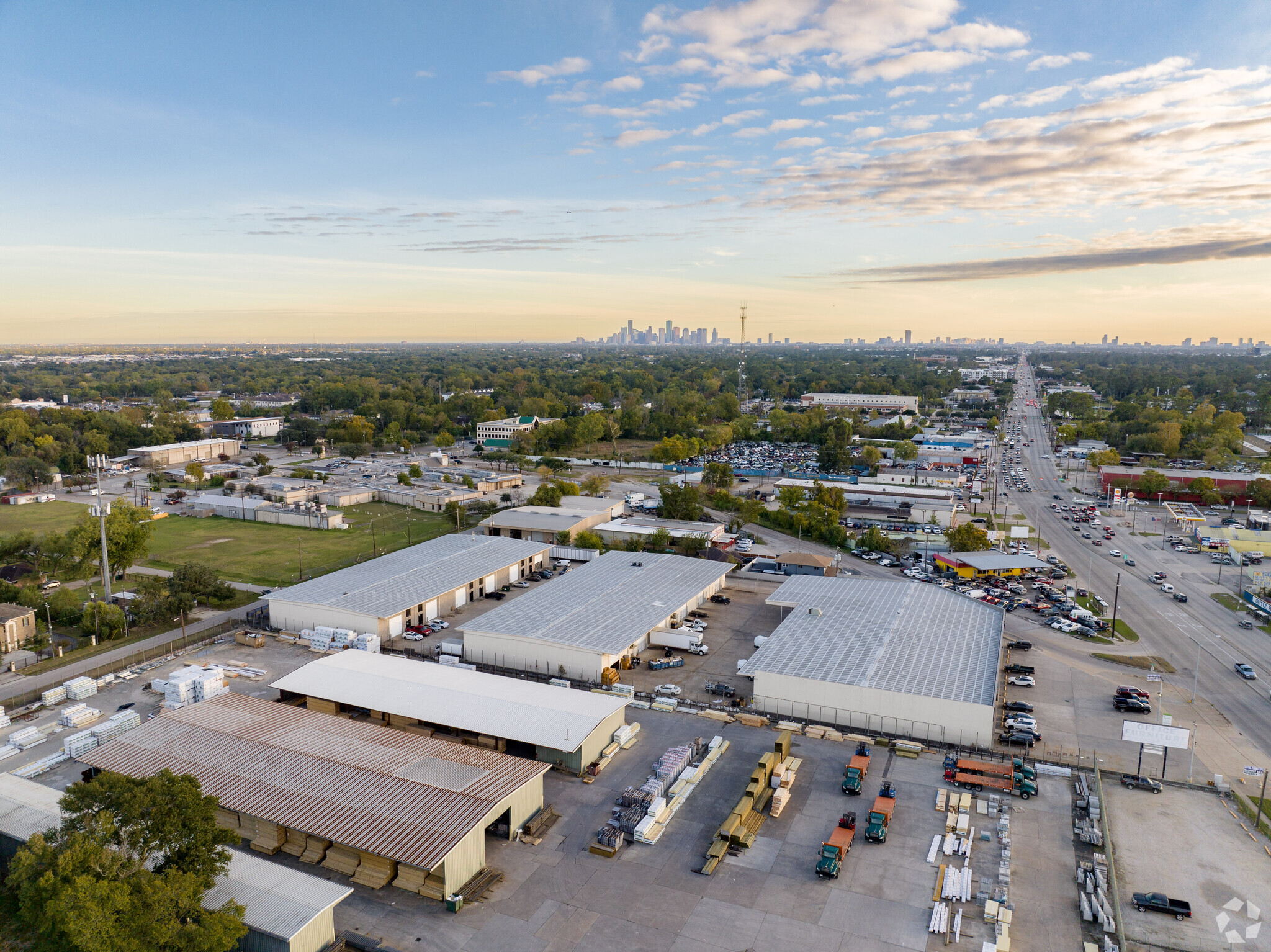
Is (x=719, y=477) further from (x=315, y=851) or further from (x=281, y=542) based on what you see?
(x=315, y=851)

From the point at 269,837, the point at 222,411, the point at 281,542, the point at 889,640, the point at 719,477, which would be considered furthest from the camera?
the point at 222,411

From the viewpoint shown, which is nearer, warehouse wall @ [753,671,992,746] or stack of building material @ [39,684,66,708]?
warehouse wall @ [753,671,992,746]

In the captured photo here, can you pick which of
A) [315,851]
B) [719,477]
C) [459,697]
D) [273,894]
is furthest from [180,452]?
[273,894]

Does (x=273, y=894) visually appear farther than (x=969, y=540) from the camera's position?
No

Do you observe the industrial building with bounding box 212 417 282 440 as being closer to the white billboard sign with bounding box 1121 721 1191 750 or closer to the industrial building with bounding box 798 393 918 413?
the industrial building with bounding box 798 393 918 413

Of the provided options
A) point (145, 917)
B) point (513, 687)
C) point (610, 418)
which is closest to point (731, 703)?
point (513, 687)

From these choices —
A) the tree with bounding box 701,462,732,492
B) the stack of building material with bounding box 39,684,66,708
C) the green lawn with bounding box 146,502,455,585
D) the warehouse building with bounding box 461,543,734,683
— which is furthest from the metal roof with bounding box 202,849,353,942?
the tree with bounding box 701,462,732,492

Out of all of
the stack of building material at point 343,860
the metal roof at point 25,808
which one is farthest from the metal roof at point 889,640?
the metal roof at point 25,808
